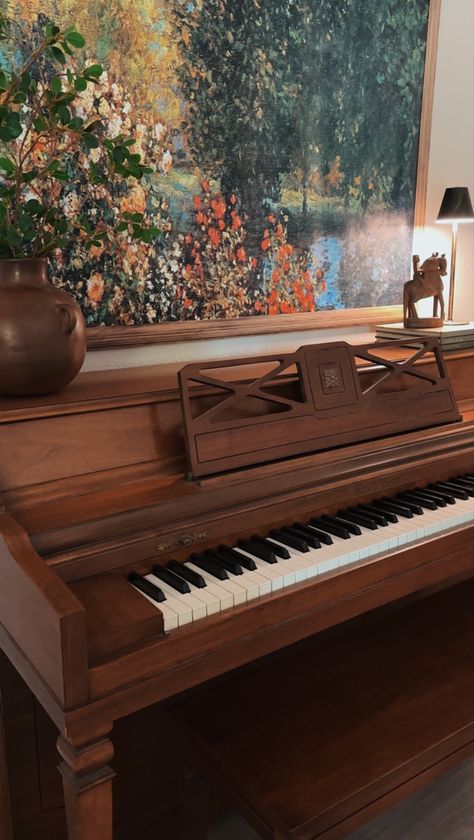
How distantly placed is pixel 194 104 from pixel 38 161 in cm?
53

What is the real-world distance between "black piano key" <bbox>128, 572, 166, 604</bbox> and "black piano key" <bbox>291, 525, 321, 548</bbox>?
400 mm

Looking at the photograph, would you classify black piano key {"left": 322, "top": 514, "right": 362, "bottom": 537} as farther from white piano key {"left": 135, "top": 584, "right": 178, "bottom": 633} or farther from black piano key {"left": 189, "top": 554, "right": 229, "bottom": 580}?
white piano key {"left": 135, "top": 584, "right": 178, "bottom": 633}

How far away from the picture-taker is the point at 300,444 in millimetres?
1691

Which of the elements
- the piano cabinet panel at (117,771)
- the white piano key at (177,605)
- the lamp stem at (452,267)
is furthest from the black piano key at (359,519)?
the lamp stem at (452,267)

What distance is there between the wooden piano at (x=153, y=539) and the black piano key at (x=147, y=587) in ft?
0.04

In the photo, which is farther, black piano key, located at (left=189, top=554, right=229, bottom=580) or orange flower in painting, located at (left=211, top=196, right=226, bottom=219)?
orange flower in painting, located at (left=211, top=196, right=226, bottom=219)

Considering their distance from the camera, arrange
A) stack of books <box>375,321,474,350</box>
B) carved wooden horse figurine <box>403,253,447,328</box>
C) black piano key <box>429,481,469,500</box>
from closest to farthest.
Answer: black piano key <box>429,481,469,500</box> → stack of books <box>375,321,474,350</box> → carved wooden horse figurine <box>403,253,447,328</box>

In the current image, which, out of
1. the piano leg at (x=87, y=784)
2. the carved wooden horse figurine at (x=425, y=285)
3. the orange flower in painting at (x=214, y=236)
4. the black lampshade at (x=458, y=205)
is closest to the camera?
the piano leg at (x=87, y=784)

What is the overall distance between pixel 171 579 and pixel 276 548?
27cm

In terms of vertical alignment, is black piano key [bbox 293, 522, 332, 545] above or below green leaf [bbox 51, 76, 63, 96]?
below

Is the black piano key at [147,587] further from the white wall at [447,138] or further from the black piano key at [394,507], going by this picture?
the white wall at [447,138]

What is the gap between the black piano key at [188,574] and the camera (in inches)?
52.6

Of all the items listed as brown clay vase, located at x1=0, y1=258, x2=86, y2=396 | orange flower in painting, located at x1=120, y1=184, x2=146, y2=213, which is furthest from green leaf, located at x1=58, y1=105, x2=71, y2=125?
orange flower in painting, located at x1=120, y1=184, x2=146, y2=213

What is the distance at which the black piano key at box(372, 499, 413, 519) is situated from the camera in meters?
1.72
